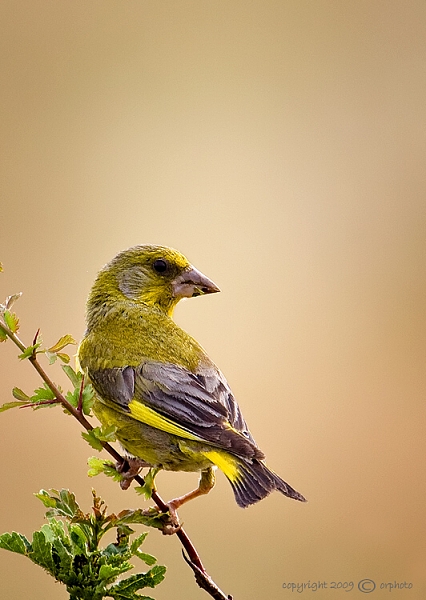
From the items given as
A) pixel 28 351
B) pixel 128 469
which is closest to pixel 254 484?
pixel 128 469

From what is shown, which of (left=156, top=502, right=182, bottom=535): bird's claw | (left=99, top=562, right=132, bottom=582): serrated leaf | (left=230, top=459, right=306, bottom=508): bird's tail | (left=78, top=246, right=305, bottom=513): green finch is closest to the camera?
(left=99, top=562, right=132, bottom=582): serrated leaf

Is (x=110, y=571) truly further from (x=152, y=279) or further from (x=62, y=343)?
(x=152, y=279)

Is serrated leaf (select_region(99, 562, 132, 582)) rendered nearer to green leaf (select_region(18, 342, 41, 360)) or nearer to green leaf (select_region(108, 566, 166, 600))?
green leaf (select_region(108, 566, 166, 600))

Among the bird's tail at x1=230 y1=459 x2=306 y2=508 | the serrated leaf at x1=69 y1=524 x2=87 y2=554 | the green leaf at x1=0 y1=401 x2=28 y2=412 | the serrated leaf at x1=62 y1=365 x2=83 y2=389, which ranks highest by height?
the serrated leaf at x1=62 y1=365 x2=83 y2=389

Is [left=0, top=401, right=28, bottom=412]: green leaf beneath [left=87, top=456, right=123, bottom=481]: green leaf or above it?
above

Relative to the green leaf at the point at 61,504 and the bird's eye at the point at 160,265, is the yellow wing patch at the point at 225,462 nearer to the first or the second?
the green leaf at the point at 61,504

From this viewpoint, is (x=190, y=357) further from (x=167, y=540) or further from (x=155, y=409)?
(x=167, y=540)

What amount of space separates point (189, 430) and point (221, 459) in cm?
7

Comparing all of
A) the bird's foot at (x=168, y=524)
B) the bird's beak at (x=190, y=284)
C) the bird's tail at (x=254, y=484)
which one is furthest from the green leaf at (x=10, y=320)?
the bird's beak at (x=190, y=284)

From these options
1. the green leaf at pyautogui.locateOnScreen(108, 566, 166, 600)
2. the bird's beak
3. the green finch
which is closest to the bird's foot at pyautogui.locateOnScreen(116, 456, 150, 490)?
the green finch

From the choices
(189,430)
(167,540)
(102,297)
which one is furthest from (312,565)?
(189,430)

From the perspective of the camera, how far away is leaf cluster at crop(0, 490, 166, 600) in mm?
698

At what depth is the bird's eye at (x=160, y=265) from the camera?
1414 mm

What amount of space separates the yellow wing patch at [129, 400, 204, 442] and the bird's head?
290 millimetres
